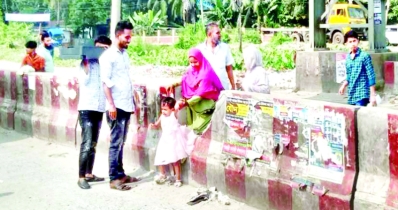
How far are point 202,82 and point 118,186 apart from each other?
4.60 feet

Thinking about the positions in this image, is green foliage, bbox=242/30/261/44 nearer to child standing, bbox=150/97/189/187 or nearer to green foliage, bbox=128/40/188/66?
green foliage, bbox=128/40/188/66

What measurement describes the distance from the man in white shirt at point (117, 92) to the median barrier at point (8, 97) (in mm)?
3834

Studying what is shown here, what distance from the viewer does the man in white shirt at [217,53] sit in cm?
702

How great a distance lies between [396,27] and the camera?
116ft

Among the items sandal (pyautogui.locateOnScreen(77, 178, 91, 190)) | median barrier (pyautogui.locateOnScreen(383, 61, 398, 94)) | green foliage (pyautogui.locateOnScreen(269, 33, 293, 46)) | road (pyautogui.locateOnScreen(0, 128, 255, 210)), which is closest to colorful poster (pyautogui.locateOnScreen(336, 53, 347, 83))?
median barrier (pyautogui.locateOnScreen(383, 61, 398, 94))

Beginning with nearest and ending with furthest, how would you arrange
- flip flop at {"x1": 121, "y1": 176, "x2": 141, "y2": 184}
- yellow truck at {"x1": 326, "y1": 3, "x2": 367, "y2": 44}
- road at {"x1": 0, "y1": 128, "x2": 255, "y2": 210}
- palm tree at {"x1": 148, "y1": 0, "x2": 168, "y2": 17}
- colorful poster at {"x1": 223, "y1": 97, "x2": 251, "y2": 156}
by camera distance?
colorful poster at {"x1": 223, "y1": 97, "x2": 251, "y2": 156}
road at {"x1": 0, "y1": 128, "x2": 255, "y2": 210}
flip flop at {"x1": 121, "y1": 176, "x2": 141, "y2": 184}
yellow truck at {"x1": 326, "y1": 3, "x2": 367, "y2": 44}
palm tree at {"x1": 148, "y1": 0, "x2": 168, "y2": 17}

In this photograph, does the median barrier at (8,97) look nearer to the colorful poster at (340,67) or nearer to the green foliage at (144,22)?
the colorful poster at (340,67)

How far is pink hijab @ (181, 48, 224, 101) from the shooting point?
6273 millimetres

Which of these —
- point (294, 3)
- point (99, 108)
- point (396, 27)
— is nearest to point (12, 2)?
point (294, 3)

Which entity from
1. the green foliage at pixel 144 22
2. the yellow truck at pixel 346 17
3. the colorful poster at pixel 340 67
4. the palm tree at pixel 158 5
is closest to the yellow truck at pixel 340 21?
the yellow truck at pixel 346 17

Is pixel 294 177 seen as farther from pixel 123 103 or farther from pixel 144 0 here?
pixel 144 0

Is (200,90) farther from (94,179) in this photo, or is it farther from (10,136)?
(10,136)

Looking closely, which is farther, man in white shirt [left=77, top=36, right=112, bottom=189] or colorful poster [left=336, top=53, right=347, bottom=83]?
colorful poster [left=336, top=53, right=347, bottom=83]

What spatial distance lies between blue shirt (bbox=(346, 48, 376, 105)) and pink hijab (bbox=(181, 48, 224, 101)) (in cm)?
163
